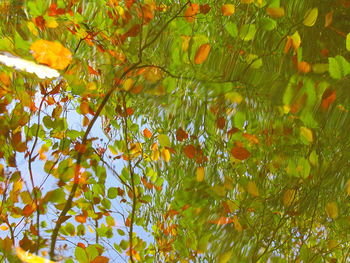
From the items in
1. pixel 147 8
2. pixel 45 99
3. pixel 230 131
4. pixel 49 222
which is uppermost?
pixel 147 8

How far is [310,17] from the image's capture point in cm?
222

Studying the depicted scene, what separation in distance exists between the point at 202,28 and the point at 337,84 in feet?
2.68

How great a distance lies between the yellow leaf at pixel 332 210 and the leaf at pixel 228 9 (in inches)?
47.9

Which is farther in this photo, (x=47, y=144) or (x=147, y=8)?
(x=147, y=8)

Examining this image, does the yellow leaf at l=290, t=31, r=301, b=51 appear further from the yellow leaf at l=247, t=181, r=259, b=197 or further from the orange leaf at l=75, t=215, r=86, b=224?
the orange leaf at l=75, t=215, r=86, b=224

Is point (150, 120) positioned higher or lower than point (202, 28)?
lower

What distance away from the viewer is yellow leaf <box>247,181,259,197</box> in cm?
220

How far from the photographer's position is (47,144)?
82.2 inches

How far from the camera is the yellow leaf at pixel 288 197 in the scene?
220 cm

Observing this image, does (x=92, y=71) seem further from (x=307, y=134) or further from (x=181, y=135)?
(x=307, y=134)

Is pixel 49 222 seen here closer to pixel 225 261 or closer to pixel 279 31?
pixel 225 261

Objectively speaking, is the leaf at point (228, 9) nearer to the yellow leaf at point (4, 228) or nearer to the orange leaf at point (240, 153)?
the orange leaf at point (240, 153)

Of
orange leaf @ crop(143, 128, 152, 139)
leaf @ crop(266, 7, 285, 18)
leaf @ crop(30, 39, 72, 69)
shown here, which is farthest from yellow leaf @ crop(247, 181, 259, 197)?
leaf @ crop(30, 39, 72, 69)

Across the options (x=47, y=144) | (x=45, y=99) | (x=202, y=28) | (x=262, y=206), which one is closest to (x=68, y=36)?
(x=45, y=99)
